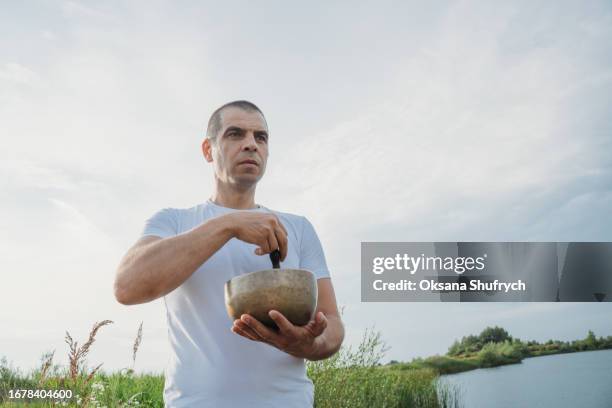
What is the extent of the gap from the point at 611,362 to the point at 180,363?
14.2 meters

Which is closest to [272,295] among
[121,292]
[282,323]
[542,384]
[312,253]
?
[282,323]

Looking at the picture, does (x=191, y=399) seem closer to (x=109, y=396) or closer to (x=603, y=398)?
(x=109, y=396)

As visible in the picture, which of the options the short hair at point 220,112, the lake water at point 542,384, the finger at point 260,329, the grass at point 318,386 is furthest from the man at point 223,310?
the lake water at point 542,384

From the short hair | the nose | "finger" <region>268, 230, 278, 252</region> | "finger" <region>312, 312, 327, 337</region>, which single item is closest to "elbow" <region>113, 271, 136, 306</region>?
"finger" <region>268, 230, 278, 252</region>

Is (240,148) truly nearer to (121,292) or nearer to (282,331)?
(121,292)

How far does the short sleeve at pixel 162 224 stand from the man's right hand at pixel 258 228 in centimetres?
46

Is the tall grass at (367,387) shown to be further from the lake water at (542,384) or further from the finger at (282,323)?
the finger at (282,323)

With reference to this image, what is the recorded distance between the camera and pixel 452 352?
14031 mm

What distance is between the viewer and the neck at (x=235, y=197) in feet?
8.53

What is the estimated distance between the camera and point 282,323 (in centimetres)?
186

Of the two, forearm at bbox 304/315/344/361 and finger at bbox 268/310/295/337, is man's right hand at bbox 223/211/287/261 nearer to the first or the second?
finger at bbox 268/310/295/337

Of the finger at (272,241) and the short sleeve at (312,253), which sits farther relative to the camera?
the short sleeve at (312,253)

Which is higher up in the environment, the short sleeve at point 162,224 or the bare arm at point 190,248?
the short sleeve at point 162,224

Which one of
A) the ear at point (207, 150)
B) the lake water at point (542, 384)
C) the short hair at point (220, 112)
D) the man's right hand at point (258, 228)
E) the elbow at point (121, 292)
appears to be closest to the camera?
the man's right hand at point (258, 228)
